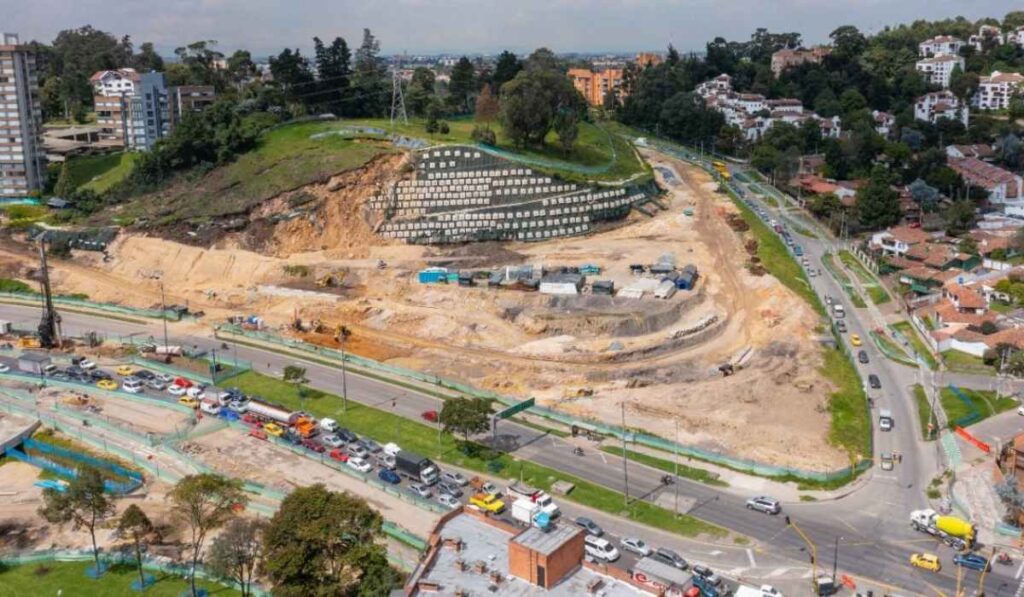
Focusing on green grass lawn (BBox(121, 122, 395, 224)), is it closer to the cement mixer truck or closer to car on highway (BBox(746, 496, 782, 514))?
car on highway (BBox(746, 496, 782, 514))

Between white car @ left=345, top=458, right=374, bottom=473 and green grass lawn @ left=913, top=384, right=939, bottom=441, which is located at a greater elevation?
white car @ left=345, top=458, right=374, bottom=473

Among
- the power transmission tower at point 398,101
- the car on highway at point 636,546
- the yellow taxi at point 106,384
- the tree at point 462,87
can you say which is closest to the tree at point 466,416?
the car on highway at point 636,546

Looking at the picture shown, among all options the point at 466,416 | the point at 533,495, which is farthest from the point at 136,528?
the point at 533,495

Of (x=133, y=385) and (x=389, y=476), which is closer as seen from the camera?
(x=389, y=476)

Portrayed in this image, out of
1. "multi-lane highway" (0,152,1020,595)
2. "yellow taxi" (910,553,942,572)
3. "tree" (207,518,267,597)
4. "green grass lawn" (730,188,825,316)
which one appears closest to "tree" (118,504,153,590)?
"tree" (207,518,267,597)

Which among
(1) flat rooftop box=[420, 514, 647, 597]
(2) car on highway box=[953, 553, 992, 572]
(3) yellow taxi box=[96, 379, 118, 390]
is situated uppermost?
(1) flat rooftop box=[420, 514, 647, 597]

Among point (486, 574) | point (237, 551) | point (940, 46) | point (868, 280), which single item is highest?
point (940, 46)

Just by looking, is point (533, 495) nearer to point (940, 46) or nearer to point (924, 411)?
point (924, 411)
